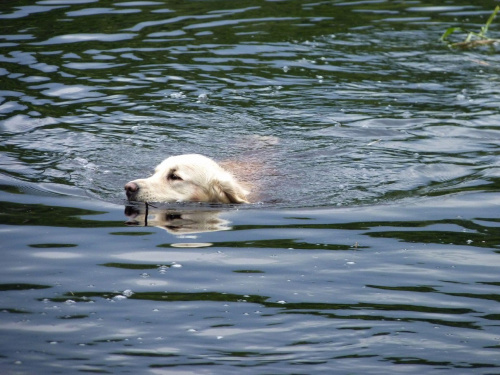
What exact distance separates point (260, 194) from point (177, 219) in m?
1.17

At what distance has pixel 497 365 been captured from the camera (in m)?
4.55

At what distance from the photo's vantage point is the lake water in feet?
15.9

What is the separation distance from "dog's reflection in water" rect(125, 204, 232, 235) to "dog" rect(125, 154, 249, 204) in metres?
0.23

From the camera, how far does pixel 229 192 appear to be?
785 centimetres

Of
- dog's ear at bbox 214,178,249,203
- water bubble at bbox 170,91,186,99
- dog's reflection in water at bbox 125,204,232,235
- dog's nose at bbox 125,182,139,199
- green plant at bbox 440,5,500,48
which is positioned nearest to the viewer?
dog's reflection in water at bbox 125,204,232,235

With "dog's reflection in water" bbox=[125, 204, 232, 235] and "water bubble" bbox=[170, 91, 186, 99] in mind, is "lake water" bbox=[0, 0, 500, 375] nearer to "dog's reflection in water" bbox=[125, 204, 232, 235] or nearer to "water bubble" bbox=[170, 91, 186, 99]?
"dog's reflection in water" bbox=[125, 204, 232, 235]

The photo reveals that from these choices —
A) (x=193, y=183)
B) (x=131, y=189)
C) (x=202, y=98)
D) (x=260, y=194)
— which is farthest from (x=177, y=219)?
(x=202, y=98)

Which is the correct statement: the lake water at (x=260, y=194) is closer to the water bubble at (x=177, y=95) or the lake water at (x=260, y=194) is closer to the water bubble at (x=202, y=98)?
the water bubble at (x=202, y=98)

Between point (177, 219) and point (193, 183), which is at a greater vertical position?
point (193, 183)

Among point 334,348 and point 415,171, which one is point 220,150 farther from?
point 334,348

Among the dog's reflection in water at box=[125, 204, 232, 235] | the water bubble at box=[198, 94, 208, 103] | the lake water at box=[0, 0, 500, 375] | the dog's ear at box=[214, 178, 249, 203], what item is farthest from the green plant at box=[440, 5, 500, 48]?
the dog's reflection in water at box=[125, 204, 232, 235]

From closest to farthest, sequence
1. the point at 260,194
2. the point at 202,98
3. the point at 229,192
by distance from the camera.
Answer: the point at 229,192
the point at 260,194
the point at 202,98

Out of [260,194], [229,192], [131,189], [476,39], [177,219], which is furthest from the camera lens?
[476,39]

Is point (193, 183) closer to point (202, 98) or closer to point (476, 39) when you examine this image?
point (202, 98)
